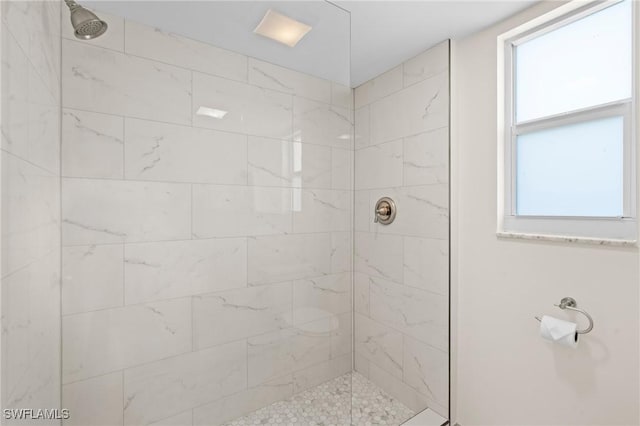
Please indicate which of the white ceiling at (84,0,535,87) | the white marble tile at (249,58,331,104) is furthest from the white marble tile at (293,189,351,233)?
the white ceiling at (84,0,535,87)

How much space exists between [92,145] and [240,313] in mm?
867

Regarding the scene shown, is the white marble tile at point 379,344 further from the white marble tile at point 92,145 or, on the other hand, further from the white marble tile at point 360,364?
the white marble tile at point 92,145

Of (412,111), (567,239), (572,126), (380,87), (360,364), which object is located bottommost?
(360,364)

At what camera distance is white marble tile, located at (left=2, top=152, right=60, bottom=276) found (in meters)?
0.63

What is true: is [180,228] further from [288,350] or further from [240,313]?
[288,350]

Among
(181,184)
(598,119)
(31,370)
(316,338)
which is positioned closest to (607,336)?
(598,119)

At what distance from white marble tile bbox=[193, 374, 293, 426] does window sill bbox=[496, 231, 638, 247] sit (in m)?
1.27

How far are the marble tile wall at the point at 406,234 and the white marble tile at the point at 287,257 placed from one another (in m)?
0.37

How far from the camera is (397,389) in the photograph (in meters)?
1.87

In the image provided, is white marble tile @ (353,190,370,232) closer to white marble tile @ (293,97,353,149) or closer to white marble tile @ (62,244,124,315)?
white marble tile @ (293,97,353,149)

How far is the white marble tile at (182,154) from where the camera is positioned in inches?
44.1

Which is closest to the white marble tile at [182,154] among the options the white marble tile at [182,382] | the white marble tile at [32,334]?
the white marble tile at [32,334]

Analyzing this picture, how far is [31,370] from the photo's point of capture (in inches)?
30.9

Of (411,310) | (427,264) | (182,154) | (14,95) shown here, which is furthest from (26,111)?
(411,310)
